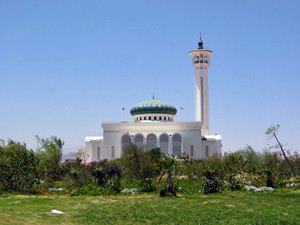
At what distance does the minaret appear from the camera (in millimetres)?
66250

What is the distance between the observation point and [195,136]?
202ft

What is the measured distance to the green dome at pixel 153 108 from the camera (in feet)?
214

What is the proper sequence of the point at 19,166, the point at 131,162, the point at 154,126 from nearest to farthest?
the point at 19,166
the point at 131,162
the point at 154,126

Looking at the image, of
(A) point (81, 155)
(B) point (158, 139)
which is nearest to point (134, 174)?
(A) point (81, 155)

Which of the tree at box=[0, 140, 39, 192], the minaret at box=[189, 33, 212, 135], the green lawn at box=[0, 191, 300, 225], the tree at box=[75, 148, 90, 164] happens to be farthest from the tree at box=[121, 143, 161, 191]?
the minaret at box=[189, 33, 212, 135]

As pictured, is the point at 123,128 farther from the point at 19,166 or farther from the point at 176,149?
the point at 19,166

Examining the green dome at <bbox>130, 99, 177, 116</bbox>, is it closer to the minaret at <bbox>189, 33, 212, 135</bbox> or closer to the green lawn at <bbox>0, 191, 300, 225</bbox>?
the minaret at <bbox>189, 33, 212, 135</bbox>

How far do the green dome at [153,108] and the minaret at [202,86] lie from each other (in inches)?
135

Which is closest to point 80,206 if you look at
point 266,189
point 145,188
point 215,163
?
point 145,188

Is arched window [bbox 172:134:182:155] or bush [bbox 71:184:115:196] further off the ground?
arched window [bbox 172:134:182:155]

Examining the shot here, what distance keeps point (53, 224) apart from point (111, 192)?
12357 mm

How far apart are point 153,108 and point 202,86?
296 inches

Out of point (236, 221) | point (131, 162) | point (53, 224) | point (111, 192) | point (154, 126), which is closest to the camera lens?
point (53, 224)

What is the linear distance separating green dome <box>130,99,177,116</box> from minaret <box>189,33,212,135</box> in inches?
135
